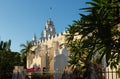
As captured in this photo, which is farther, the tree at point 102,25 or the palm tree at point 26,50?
the palm tree at point 26,50


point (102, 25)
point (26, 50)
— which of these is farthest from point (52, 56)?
point (102, 25)

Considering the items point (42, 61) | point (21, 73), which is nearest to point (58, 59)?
point (42, 61)

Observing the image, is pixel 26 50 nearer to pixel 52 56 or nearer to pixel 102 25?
pixel 52 56

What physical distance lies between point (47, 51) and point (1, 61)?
26770 mm

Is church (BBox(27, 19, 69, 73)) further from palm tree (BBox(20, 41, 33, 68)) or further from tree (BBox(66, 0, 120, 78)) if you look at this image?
tree (BBox(66, 0, 120, 78))

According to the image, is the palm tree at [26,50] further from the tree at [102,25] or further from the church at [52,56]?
the tree at [102,25]

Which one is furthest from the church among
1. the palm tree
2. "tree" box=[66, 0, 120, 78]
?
"tree" box=[66, 0, 120, 78]

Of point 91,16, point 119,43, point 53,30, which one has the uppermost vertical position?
point 53,30

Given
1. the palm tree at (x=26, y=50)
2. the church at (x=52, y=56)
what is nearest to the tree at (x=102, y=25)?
the church at (x=52, y=56)

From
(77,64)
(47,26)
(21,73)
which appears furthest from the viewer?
(47,26)

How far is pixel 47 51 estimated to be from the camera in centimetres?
6944

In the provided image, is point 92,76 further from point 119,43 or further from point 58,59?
point 58,59

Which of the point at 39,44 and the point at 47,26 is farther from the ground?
the point at 47,26

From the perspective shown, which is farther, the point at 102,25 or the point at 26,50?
the point at 26,50
